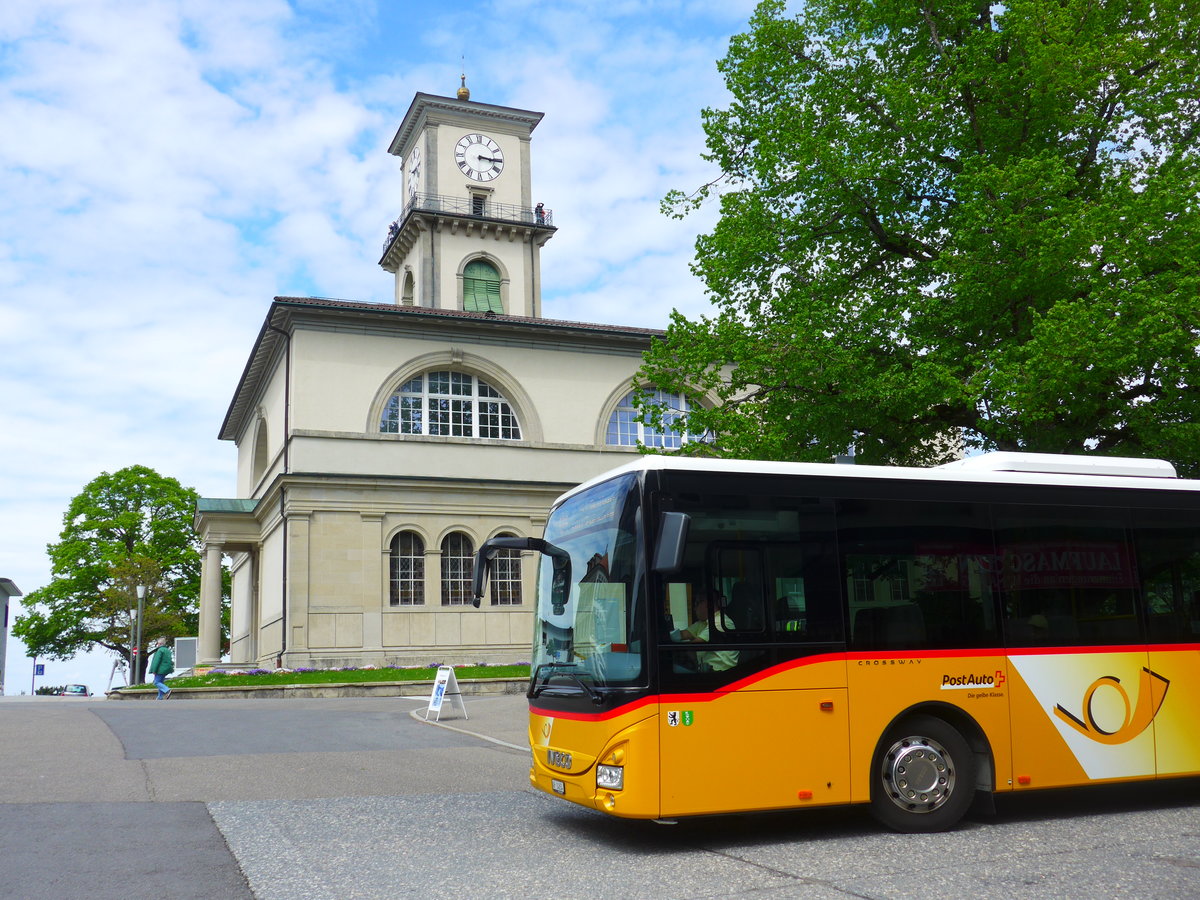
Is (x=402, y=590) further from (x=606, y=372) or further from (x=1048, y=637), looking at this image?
(x=1048, y=637)

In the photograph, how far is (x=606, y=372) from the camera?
40.6 meters

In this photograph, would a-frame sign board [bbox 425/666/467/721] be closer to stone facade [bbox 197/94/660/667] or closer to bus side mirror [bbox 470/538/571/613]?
bus side mirror [bbox 470/538/571/613]

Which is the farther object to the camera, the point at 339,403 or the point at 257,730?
the point at 339,403

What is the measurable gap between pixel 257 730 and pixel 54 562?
46.0 m

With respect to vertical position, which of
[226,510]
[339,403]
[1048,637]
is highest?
[339,403]

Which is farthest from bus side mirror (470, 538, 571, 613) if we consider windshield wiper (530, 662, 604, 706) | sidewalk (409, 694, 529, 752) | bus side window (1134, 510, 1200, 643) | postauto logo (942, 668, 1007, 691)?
sidewalk (409, 694, 529, 752)

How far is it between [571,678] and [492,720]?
36.9 ft

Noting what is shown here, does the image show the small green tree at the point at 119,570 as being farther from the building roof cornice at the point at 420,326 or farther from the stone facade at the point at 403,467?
the building roof cornice at the point at 420,326

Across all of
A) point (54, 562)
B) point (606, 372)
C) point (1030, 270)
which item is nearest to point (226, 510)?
point (606, 372)

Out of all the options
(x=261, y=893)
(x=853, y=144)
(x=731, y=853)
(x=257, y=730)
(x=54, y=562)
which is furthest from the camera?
(x=54, y=562)

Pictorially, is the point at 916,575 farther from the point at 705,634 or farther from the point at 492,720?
the point at 492,720

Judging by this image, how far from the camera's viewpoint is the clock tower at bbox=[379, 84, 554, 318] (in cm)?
4559

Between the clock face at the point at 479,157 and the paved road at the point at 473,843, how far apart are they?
124ft

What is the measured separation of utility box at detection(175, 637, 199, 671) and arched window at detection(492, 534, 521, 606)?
11.7 metres
